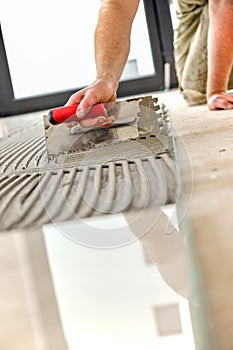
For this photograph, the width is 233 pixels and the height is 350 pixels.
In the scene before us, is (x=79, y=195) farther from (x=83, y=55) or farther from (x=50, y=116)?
(x=83, y=55)

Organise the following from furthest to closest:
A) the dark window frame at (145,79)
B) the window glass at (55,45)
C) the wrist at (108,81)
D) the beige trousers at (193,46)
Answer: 1. the window glass at (55,45)
2. the dark window frame at (145,79)
3. the beige trousers at (193,46)
4. the wrist at (108,81)

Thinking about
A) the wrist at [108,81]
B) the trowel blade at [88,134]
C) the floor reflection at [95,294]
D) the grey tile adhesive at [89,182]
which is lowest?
the floor reflection at [95,294]

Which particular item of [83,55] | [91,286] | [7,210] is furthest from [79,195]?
[83,55]

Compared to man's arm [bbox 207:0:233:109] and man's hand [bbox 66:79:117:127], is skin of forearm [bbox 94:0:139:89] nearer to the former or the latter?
man's hand [bbox 66:79:117:127]

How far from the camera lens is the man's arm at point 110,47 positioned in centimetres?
146

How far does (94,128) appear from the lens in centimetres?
148

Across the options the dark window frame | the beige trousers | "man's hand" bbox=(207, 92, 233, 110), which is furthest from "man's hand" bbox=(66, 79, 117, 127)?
the dark window frame

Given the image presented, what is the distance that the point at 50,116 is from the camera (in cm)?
143

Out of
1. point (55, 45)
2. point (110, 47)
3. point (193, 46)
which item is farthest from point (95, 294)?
point (55, 45)

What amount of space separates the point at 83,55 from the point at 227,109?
8.81 feet

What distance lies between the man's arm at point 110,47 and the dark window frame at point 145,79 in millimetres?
2530

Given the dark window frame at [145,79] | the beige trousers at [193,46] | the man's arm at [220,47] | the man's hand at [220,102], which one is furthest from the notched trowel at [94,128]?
the dark window frame at [145,79]

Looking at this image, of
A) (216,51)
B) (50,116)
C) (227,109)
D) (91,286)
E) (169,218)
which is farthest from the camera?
(216,51)

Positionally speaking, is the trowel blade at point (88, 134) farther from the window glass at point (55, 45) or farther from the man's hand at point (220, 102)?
the window glass at point (55, 45)
